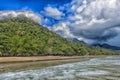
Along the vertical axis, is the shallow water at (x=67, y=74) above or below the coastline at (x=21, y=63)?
below

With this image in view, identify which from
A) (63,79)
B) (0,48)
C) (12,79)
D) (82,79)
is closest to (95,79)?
(82,79)

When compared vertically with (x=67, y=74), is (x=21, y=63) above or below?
above

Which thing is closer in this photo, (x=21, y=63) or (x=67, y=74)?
(x=67, y=74)

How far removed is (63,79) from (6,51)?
478 feet

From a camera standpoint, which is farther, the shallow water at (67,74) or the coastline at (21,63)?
the coastline at (21,63)

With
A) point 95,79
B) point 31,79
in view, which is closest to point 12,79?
point 31,79

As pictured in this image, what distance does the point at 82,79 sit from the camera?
44312 millimetres

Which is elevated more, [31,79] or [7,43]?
[7,43]

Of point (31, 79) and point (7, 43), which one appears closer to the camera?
point (31, 79)

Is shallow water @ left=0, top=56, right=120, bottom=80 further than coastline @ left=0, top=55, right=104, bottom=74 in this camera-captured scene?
No

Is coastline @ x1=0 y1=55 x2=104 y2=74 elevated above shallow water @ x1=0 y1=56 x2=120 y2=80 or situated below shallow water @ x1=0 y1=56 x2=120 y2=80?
above

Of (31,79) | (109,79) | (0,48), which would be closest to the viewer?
(109,79)

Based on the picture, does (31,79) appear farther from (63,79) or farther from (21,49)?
(21,49)

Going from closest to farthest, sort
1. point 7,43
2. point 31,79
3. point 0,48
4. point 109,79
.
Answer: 1. point 109,79
2. point 31,79
3. point 0,48
4. point 7,43
